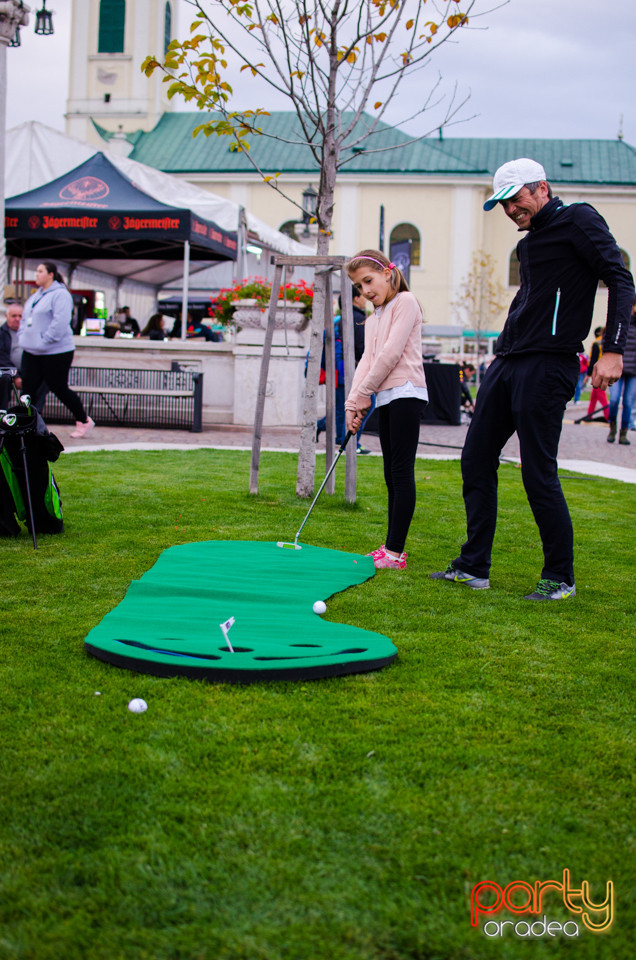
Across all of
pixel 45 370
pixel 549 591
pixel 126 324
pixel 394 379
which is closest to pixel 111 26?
pixel 126 324

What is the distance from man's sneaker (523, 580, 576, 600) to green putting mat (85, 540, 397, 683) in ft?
2.85

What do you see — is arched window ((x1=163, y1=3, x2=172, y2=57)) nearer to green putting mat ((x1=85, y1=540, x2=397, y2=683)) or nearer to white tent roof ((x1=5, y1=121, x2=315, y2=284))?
white tent roof ((x1=5, y1=121, x2=315, y2=284))

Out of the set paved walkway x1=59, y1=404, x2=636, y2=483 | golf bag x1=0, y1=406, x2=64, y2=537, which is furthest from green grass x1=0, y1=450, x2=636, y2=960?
paved walkway x1=59, y1=404, x2=636, y2=483

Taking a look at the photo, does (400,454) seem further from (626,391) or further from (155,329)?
(155,329)

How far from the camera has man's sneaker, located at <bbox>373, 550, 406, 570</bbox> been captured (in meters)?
4.82

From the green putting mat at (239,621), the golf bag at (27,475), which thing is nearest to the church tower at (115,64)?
the golf bag at (27,475)

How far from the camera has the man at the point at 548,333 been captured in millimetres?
4023

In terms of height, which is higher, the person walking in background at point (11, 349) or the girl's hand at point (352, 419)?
the person walking in background at point (11, 349)

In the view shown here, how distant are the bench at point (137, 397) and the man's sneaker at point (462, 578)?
8.65 metres

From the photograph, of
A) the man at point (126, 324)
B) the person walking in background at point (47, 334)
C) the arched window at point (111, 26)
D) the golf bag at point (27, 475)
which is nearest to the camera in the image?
the golf bag at point (27, 475)

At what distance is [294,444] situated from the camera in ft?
38.1

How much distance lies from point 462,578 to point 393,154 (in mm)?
43900

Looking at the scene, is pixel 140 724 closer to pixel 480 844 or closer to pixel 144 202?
pixel 480 844

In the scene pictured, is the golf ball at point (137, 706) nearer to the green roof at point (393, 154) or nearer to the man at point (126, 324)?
the man at point (126, 324)
